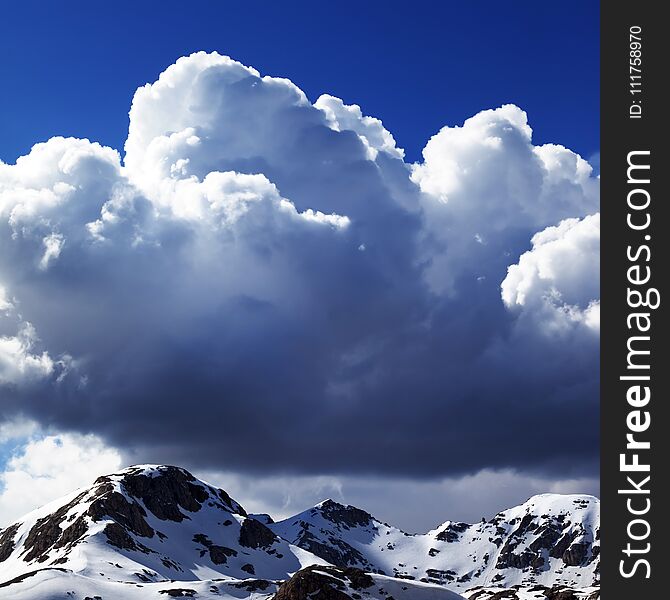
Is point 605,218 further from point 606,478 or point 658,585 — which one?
point 658,585

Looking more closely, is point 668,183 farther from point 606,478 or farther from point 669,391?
point 606,478

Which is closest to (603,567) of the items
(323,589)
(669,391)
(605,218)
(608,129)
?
(669,391)

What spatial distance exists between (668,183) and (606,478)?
21814 mm

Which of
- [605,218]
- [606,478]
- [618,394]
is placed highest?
[605,218]

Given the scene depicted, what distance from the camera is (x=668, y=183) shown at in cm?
6075

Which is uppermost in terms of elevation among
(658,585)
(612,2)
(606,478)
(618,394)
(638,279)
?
(612,2)

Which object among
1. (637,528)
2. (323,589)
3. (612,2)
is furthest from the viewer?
(323,589)

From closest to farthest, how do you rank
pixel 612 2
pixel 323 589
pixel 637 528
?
pixel 637 528 → pixel 612 2 → pixel 323 589

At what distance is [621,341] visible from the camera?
59344mm

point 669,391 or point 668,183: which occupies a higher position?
point 668,183

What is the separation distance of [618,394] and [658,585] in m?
14.2

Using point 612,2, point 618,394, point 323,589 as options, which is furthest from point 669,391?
point 323,589

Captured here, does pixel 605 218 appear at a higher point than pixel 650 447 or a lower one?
higher

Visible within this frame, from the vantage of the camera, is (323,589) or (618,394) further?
(323,589)
